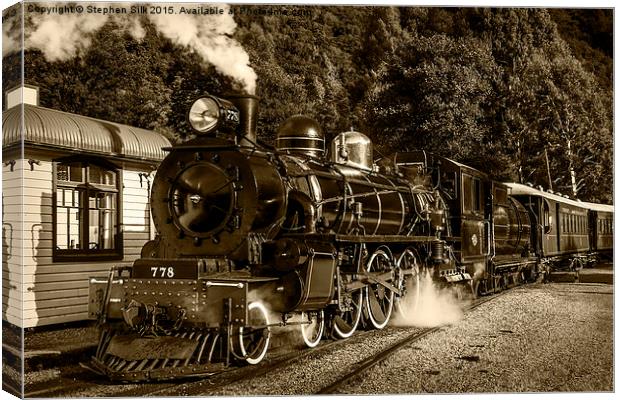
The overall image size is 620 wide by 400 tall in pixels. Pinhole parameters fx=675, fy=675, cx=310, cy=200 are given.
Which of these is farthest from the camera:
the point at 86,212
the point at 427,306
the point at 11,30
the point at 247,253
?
the point at 427,306

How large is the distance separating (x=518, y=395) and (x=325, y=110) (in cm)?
490

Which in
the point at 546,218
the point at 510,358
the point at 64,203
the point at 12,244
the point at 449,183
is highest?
the point at 449,183

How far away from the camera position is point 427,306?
1083 centimetres

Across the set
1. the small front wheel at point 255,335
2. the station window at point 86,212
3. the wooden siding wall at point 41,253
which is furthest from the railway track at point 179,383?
the station window at point 86,212

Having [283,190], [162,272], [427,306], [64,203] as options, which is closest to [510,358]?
[427,306]

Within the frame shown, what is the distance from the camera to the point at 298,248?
7074 mm

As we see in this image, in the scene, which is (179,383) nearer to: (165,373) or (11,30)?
(165,373)

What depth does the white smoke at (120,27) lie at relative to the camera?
7020 millimetres

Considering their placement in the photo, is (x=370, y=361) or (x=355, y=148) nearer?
(x=370, y=361)

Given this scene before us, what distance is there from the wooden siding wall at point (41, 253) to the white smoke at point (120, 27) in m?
1.31

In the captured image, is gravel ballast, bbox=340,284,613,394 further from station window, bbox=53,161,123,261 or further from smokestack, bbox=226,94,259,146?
station window, bbox=53,161,123,261

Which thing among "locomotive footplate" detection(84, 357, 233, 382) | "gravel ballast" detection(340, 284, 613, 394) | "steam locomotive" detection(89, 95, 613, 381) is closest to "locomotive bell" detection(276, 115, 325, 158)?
"steam locomotive" detection(89, 95, 613, 381)

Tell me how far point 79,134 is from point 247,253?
130 inches

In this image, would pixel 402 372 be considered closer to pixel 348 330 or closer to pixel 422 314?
pixel 348 330
